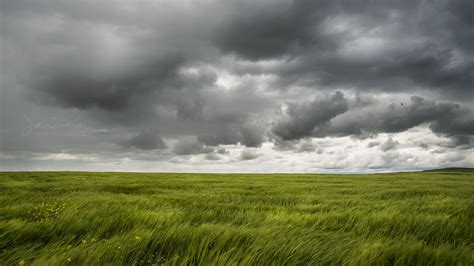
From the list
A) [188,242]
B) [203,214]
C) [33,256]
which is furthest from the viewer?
[203,214]

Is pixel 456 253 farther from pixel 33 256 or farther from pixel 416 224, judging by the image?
pixel 33 256

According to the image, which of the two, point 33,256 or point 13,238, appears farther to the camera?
point 13,238

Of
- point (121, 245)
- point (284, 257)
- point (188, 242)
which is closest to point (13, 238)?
point (121, 245)

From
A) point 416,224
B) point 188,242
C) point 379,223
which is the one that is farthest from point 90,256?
point 416,224

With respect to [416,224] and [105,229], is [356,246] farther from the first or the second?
[105,229]

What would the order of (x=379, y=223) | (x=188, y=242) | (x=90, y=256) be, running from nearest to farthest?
(x=90, y=256) < (x=188, y=242) < (x=379, y=223)

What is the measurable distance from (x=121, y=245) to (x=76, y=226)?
1.27 meters

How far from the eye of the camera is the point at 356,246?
113 inches

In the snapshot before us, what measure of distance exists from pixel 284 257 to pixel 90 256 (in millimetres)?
1544

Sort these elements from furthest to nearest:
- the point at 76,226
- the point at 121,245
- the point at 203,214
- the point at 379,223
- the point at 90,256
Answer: the point at 203,214 < the point at 379,223 < the point at 76,226 < the point at 121,245 < the point at 90,256

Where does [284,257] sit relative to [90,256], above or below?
below

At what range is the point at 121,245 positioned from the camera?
92.0 inches

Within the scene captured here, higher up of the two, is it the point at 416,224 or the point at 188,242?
the point at 188,242

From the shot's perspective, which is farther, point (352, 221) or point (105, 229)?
point (352, 221)
